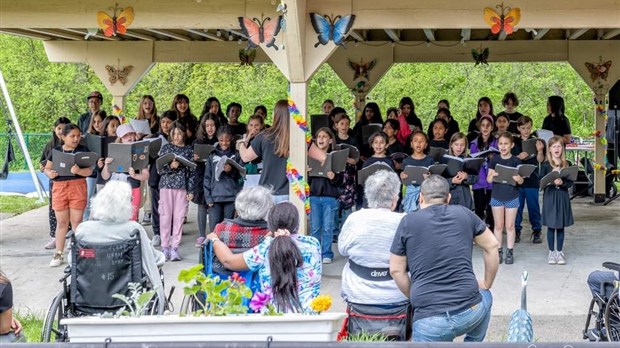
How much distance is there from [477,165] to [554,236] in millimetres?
1123

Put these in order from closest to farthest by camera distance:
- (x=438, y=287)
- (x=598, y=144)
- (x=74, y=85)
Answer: (x=438, y=287) < (x=598, y=144) < (x=74, y=85)

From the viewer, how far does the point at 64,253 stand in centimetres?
980

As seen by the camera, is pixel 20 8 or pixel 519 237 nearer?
pixel 20 8

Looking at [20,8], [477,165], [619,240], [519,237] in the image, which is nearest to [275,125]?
[477,165]

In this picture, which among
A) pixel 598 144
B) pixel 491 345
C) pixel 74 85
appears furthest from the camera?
pixel 74 85

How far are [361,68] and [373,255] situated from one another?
986cm

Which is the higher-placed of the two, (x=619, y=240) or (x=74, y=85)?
(x=74, y=85)

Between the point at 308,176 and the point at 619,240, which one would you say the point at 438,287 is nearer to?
the point at 308,176

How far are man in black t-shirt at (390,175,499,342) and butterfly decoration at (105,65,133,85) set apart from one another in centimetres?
926

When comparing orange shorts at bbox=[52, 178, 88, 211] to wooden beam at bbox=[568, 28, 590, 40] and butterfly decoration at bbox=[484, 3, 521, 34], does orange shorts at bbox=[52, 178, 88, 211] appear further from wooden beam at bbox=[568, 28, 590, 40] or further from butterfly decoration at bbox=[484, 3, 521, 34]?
wooden beam at bbox=[568, 28, 590, 40]

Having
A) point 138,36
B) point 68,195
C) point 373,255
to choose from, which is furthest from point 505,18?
point 138,36

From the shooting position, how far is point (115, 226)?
5379 mm

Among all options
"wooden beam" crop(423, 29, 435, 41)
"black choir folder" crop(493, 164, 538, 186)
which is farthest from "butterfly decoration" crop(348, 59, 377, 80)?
"black choir folder" crop(493, 164, 538, 186)

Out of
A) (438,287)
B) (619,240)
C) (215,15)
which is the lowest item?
(619,240)
